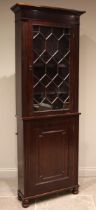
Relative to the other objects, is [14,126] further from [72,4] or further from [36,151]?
[72,4]

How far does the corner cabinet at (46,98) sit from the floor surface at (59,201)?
100 mm

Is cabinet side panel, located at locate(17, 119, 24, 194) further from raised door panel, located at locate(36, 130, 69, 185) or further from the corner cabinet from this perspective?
raised door panel, located at locate(36, 130, 69, 185)

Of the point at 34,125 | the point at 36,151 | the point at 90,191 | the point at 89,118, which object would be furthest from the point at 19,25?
the point at 90,191

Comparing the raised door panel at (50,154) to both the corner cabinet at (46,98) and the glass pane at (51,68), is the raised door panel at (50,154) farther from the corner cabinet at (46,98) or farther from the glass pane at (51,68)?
the glass pane at (51,68)

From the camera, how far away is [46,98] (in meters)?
2.86

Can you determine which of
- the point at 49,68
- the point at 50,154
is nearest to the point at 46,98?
the point at 49,68

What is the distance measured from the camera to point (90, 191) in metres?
3.18

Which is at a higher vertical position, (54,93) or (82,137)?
(54,93)

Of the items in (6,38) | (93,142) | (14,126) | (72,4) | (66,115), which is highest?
(72,4)

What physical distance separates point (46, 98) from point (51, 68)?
1.05 feet

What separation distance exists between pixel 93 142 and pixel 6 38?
5.73 feet

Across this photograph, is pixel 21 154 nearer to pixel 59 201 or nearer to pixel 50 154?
pixel 50 154

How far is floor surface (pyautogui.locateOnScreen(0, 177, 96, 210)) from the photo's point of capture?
2.83 m

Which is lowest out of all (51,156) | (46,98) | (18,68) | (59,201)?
(59,201)
